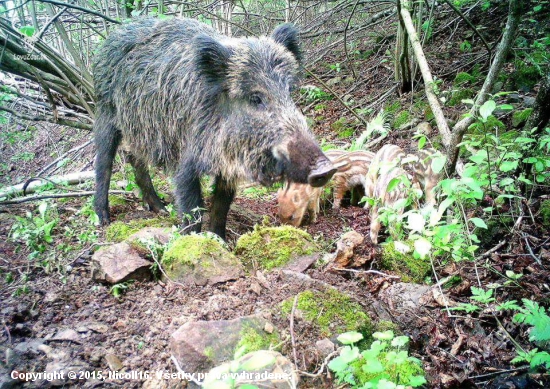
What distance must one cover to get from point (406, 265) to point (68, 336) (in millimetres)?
2588

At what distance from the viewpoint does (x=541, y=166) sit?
3.42 meters

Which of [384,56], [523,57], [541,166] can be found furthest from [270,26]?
[541,166]

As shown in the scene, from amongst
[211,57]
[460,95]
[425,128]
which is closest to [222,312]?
[211,57]

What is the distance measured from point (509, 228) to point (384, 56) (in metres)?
6.67

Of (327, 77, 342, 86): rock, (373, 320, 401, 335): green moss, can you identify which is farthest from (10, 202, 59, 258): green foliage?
(327, 77, 342, 86): rock

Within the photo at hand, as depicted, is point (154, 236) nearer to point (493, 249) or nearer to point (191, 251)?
point (191, 251)

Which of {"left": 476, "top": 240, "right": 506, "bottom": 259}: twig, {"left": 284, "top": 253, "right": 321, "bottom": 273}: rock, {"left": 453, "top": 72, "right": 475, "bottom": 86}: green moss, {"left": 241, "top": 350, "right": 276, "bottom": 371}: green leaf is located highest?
{"left": 453, "top": 72, "right": 475, "bottom": 86}: green moss

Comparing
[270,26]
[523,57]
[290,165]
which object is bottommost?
[290,165]

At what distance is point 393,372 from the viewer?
7.88 ft

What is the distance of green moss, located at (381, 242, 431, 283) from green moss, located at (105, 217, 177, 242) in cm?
232

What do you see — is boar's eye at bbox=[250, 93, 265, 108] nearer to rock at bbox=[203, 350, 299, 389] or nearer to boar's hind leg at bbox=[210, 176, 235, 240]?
boar's hind leg at bbox=[210, 176, 235, 240]

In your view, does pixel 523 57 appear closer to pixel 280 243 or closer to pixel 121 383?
pixel 280 243

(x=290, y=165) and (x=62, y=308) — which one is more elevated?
(x=290, y=165)

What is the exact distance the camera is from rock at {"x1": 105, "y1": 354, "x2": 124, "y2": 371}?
2385 mm
